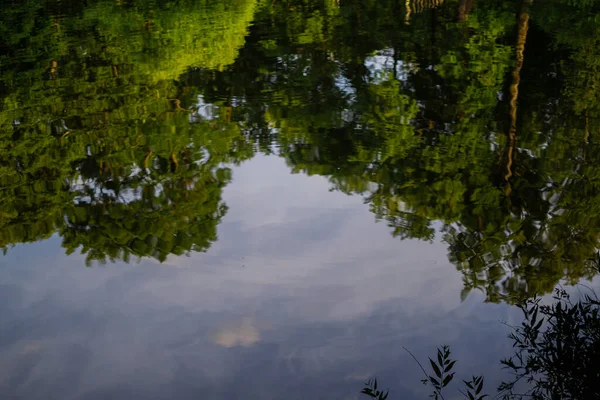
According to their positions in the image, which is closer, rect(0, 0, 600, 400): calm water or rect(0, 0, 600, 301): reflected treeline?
rect(0, 0, 600, 400): calm water

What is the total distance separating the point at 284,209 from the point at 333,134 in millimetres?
2748

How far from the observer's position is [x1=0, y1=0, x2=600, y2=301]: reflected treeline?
945cm

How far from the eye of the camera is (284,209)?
10.3 metres

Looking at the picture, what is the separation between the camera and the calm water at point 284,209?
675 cm

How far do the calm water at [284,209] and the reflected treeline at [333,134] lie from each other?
0.18ft

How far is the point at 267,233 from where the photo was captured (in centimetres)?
953

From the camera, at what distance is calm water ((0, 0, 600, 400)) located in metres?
6.75

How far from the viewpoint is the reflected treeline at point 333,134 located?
9.45 m

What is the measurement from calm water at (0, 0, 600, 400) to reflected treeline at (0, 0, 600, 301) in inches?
2.1

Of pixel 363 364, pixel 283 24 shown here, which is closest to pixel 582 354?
pixel 363 364

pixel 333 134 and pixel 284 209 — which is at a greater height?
pixel 333 134

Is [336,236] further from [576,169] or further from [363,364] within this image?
[576,169]

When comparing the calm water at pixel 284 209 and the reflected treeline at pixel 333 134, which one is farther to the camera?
the reflected treeline at pixel 333 134

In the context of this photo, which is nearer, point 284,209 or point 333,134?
point 284,209
